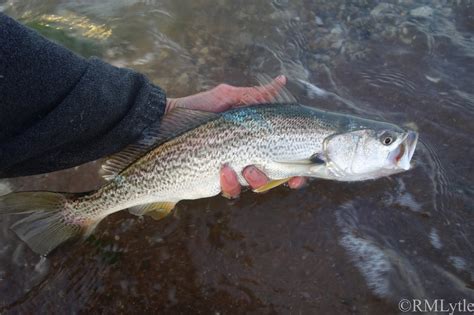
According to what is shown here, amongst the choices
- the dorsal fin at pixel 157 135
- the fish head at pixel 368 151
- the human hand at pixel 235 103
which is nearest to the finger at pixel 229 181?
the human hand at pixel 235 103

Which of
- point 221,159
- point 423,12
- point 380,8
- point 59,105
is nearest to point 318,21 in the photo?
point 380,8

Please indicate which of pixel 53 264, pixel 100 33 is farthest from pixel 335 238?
pixel 100 33

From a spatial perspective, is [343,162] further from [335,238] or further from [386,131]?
[335,238]

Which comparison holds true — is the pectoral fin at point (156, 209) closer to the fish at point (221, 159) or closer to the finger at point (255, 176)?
the fish at point (221, 159)

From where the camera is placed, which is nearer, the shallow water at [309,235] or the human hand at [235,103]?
the shallow water at [309,235]

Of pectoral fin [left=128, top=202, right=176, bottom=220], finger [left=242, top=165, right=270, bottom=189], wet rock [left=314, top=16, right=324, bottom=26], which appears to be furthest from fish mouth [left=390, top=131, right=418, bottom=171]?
wet rock [left=314, top=16, right=324, bottom=26]

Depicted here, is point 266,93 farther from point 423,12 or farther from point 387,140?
point 423,12
